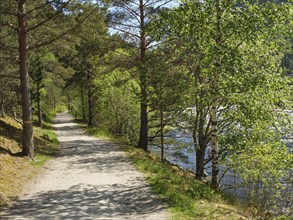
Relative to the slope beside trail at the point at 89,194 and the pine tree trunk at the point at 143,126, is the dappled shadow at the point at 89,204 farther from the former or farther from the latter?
the pine tree trunk at the point at 143,126

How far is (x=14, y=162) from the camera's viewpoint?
1264cm

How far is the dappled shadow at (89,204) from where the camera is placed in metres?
7.88

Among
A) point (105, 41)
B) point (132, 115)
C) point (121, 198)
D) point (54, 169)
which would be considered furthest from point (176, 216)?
point (132, 115)

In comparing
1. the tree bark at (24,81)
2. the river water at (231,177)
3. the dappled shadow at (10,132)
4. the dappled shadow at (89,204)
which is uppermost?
the tree bark at (24,81)

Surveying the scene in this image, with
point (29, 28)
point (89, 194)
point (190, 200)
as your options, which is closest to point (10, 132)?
point (29, 28)

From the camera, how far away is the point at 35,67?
1059 inches

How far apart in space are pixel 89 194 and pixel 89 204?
0.94m

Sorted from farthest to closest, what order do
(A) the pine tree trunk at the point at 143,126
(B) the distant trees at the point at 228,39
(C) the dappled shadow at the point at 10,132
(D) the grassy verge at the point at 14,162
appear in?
(A) the pine tree trunk at the point at 143,126 → (C) the dappled shadow at the point at 10,132 → (D) the grassy verge at the point at 14,162 → (B) the distant trees at the point at 228,39

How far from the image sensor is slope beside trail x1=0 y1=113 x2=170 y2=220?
7.94 meters

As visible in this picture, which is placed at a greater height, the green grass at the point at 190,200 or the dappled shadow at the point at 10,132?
the dappled shadow at the point at 10,132

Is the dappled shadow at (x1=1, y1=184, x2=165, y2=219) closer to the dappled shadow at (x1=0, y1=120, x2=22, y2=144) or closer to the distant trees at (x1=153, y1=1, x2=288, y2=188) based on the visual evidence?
the distant trees at (x1=153, y1=1, x2=288, y2=188)

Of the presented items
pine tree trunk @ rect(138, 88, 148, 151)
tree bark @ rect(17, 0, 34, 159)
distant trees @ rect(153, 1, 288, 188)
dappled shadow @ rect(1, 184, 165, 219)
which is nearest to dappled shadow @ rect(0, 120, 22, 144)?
tree bark @ rect(17, 0, 34, 159)

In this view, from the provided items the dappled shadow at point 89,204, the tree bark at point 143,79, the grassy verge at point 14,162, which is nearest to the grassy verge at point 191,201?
the dappled shadow at point 89,204

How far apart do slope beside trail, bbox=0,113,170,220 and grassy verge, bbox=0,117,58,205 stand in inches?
15.4
